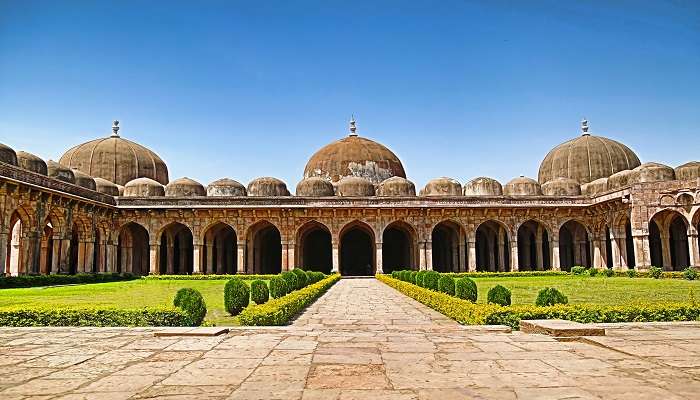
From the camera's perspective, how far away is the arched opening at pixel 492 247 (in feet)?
103

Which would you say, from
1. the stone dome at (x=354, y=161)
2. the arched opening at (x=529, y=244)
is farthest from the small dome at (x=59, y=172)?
the arched opening at (x=529, y=244)

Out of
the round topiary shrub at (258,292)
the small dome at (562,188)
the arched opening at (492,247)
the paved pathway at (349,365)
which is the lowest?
the paved pathway at (349,365)

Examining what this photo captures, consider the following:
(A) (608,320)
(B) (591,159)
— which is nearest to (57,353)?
(A) (608,320)

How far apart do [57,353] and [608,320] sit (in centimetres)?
718

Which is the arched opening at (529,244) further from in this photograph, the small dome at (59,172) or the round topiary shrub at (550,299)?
the small dome at (59,172)

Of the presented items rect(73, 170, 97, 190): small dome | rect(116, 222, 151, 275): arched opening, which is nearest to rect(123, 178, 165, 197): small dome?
rect(116, 222, 151, 275): arched opening

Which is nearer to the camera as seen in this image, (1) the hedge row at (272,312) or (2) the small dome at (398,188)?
(1) the hedge row at (272,312)

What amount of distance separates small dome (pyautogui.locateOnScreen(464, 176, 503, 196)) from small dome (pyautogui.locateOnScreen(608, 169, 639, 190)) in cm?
564

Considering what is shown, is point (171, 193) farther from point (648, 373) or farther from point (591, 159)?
point (648, 373)

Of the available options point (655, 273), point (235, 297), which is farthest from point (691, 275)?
point (235, 297)

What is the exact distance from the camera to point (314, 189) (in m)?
31.5

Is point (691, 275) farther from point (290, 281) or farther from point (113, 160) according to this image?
point (113, 160)

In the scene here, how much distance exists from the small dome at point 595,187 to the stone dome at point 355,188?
12030 millimetres

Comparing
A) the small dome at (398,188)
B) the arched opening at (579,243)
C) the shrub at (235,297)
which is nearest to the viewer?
the shrub at (235,297)
